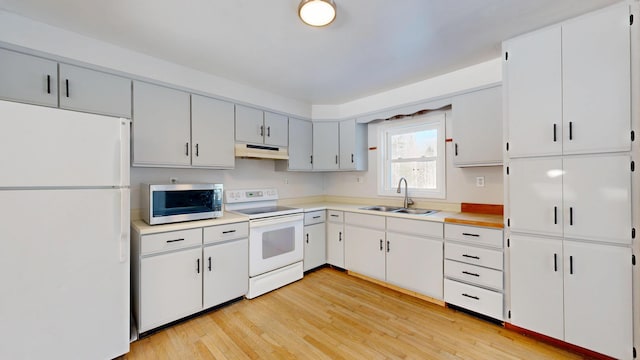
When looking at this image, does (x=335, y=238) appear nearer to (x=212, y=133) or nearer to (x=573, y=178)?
(x=212, y=133)

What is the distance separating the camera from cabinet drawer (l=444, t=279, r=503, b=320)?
84.5 inches

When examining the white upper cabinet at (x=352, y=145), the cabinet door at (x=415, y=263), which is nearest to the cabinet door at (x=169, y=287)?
the cabinet door at (x=415, y=263)

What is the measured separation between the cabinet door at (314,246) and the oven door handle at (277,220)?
22cm

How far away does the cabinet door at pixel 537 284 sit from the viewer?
186cm

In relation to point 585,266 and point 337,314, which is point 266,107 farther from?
point 585,266

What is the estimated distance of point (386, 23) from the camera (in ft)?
5.95

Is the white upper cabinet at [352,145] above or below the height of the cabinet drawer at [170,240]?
above

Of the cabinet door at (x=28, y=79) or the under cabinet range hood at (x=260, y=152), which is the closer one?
the cabinet door at (x=28, y=79)

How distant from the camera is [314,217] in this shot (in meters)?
3.36

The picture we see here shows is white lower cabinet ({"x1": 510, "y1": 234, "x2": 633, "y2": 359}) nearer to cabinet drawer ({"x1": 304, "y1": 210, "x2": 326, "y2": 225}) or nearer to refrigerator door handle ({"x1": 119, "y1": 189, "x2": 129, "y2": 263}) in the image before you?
cabinet drawer ({"x1": 304, "y1": 210, "x2": 326, "y2": 225})

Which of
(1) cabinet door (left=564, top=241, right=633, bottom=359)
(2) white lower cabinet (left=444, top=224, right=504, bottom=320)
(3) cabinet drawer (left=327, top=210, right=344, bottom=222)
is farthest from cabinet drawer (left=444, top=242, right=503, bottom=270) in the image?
(3) cabinet drawer (left=327, top=210, right=344, bottom=222)

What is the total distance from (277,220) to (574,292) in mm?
2592

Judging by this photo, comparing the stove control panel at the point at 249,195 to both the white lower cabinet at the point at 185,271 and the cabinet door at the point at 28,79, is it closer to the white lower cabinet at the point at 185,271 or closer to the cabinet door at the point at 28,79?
the white lower cabinet at the point at 185,271

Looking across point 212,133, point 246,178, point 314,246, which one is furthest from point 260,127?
point 314,246
